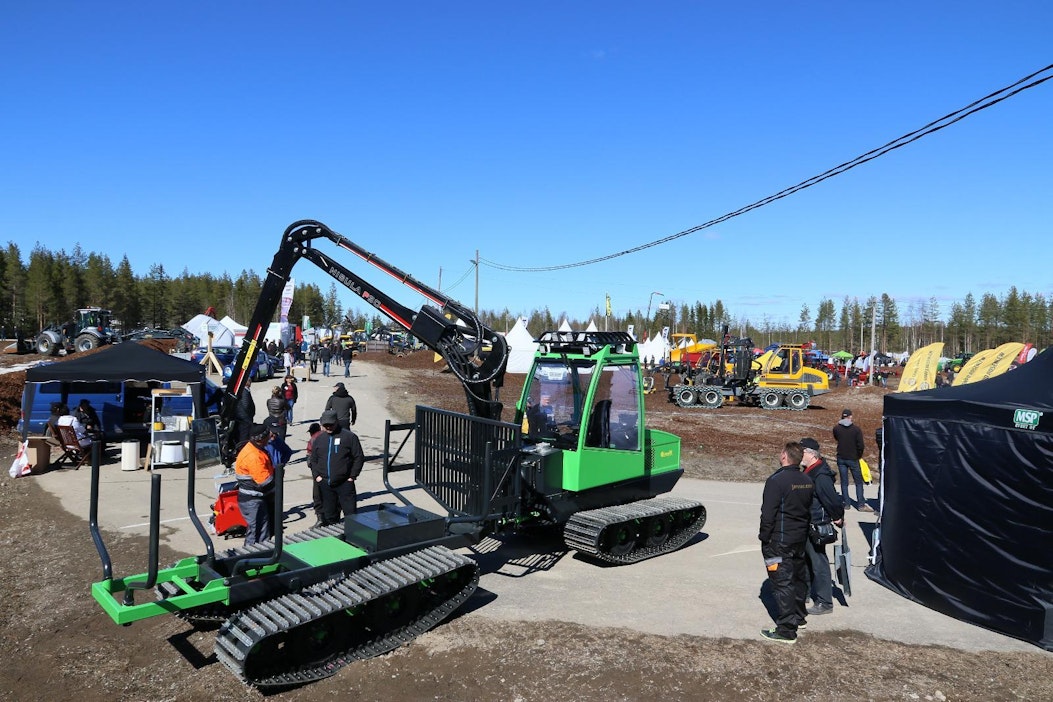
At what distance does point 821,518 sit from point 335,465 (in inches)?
206

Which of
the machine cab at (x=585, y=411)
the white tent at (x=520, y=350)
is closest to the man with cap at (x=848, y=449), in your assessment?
the machine cab at (x=585, y=411)

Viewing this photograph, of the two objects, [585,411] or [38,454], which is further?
[38,454]

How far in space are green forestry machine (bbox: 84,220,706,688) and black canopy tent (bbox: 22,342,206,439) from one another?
3.53 m

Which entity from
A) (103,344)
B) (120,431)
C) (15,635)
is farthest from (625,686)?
(103,344)

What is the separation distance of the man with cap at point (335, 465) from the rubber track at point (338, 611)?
1.85 m

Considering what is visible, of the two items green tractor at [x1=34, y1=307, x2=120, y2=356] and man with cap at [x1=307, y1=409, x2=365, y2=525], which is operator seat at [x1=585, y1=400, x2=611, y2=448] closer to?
man with cap at [x1=307, y1=409, x2=365, y2=525]

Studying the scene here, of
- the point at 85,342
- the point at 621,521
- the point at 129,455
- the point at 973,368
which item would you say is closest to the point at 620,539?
the point at 621,521

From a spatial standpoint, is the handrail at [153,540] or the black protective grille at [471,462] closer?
the handrail at [153,540]

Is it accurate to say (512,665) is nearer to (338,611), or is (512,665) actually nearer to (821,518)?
(338,611)

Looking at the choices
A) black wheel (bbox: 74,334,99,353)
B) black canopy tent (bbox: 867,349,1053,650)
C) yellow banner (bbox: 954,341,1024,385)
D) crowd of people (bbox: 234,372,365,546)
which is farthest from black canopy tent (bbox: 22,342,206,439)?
black wheel (bbox: 74,334,99,353)

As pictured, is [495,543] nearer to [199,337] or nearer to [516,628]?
[516,628]

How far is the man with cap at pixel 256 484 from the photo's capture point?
7789mm

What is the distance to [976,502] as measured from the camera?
6.93m

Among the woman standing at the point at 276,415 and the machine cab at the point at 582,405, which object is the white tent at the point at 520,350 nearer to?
the woman standing at the point at 276,415
